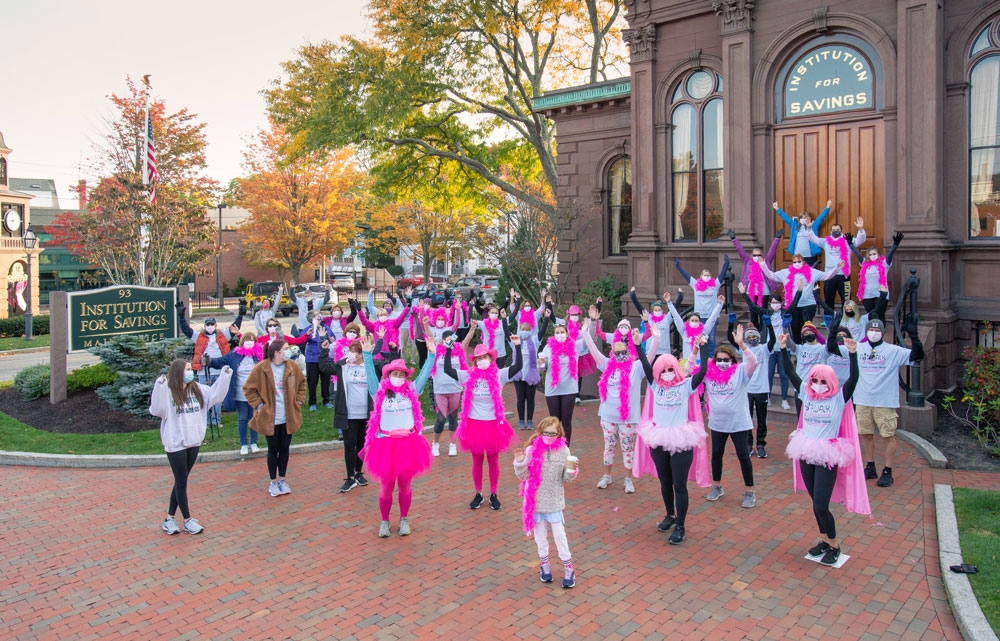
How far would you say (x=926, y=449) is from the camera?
10.2 metres

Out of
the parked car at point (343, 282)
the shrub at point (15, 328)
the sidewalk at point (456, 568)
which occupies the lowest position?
the sidewalk at point (456, 568)

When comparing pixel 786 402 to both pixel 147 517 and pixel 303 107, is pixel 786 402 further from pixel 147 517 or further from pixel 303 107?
pixel 303 107

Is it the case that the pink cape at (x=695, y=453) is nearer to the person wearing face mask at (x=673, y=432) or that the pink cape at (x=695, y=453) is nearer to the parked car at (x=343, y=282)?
the person wearing face mask at (x=673, y=432)

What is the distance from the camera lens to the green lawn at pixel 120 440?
38.2 feet

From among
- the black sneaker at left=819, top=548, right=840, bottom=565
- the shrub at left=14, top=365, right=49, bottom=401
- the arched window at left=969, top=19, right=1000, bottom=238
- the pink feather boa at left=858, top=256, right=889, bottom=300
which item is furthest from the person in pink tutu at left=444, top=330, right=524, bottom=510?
the shrub at left=14, top=365, right=49, bottom=401

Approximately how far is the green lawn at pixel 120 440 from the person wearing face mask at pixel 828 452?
291 inches

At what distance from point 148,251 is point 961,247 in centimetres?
1783

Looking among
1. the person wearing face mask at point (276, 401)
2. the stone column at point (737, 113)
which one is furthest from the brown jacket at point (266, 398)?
the stone column at point (737, 113)

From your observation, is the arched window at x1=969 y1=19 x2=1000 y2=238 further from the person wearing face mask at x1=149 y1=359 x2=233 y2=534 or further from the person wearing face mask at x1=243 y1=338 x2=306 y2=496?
the person wearing face mask at x1=149 y1=359 x2=233 y2=534

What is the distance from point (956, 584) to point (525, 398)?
700cm

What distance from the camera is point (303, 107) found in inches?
1006

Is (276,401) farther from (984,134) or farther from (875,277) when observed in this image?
(984,134)

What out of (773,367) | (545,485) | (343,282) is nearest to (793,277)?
(773,367)

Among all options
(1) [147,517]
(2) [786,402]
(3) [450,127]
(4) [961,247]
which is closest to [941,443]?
(2) [786,402]
